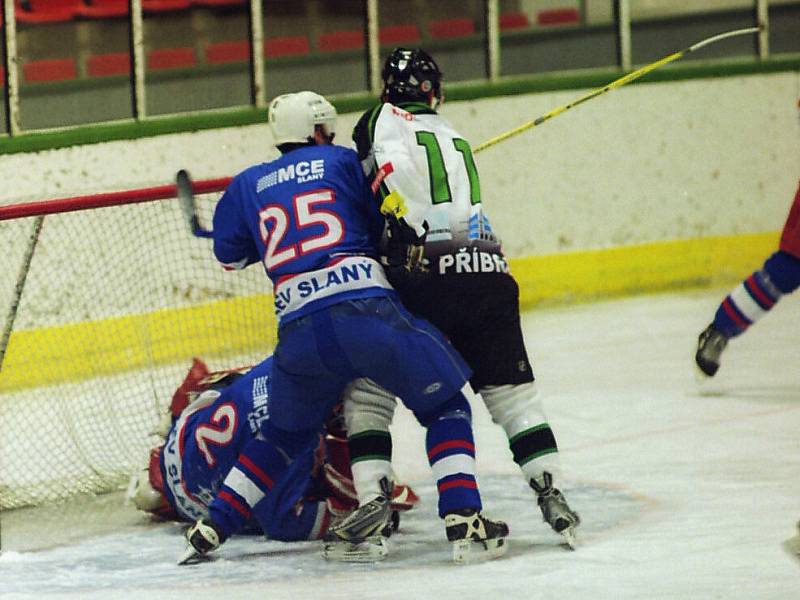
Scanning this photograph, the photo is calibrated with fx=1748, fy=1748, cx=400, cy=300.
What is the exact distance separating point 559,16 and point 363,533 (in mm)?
4796

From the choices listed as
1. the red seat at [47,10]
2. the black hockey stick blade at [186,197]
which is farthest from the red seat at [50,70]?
the black hockey stick blade at [186,197]

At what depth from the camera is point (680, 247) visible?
328 inches

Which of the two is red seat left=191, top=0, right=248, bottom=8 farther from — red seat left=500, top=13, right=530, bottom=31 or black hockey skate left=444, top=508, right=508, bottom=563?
black hockey skate left=444, top=508, right=508, bottom=563

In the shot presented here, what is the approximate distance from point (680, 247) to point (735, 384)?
225 centimetres

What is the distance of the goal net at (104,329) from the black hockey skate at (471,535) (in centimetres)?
117

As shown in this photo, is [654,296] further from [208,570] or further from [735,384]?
[208,570]

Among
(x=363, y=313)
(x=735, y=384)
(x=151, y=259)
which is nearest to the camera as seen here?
(x=363, y=313)

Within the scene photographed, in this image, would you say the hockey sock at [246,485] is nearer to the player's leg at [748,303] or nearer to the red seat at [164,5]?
Answer: the player's leg at [748,303]

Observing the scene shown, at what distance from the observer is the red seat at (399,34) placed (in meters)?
7.82

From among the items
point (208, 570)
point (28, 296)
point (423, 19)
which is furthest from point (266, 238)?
point (423, 19)

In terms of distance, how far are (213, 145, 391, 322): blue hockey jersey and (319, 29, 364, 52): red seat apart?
3.57 metres

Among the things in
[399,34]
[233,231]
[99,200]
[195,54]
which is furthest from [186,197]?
[399,34]

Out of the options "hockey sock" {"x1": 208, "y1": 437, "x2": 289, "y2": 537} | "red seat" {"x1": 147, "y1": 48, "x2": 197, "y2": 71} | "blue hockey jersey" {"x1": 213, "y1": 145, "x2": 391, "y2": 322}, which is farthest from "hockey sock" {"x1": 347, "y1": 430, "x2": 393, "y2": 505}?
"red seat" {"x1": 147, "y1": 48, "x2": 197, "y2": 71}

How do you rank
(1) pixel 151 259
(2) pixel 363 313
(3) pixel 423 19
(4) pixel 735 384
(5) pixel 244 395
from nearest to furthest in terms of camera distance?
(2) pixel 363 313, (5) pixel 244 395, (1) pixel 151 259, (4) pixel 735 384, (3) pixel 423 19
